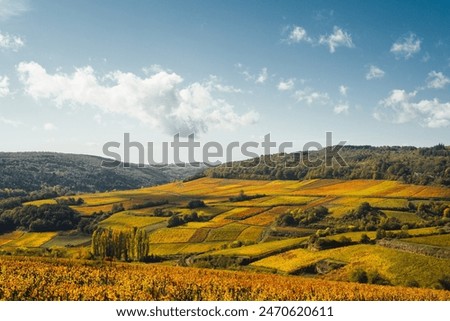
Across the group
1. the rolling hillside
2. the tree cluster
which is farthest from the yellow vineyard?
the tree cluster

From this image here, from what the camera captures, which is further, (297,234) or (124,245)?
(297,234)

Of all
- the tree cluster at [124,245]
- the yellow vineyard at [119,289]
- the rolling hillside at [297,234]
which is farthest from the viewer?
the tree cluster at [124,245]

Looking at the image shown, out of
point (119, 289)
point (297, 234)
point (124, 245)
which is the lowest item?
point (297, 234)

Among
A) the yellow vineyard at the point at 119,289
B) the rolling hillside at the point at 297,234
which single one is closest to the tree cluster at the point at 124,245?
the rolling hillside at the point at 297,234

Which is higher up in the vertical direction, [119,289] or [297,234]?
[119,289]

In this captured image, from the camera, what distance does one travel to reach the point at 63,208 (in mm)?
166625

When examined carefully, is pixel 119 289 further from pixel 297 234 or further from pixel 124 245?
pixel 297 234

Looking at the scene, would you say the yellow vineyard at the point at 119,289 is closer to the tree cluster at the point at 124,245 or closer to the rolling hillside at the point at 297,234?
the rolling hillside at the point at 297,234

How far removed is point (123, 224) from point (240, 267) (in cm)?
7352

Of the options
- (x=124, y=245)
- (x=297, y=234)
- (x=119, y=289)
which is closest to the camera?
(x=119, y=289)

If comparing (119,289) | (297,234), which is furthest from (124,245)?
(119,289)

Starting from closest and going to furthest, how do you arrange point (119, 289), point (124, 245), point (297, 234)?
point (119, 289) → point (124, 245) → point (297, 234)

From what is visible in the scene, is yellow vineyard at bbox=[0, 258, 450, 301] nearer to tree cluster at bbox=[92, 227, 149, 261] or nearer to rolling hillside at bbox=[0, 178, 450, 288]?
rolling hillside at bbox=[0, 178, 450, 288]

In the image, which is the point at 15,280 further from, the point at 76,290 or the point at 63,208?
the point at 63,208
